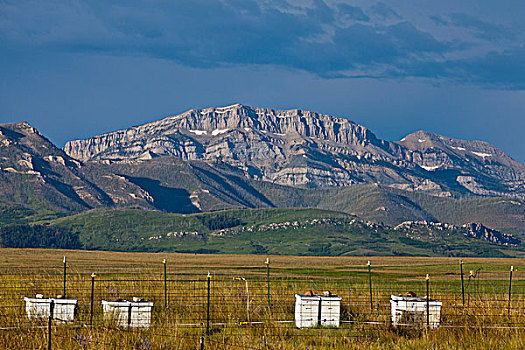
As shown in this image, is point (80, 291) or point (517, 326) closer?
point (517, 326)

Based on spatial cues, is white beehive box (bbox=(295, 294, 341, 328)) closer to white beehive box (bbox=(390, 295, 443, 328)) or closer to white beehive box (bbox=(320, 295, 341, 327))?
white beehive box (bbox=(320, 295, 341, 327))

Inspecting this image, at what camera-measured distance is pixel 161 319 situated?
27203 mm

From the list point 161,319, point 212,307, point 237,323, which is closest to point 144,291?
point 212,307

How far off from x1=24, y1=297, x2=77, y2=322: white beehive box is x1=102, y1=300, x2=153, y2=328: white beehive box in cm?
144

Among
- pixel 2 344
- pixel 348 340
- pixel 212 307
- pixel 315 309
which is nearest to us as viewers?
pixel 2 344

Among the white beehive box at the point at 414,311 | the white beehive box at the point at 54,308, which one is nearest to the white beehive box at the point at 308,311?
the white beehive box at the point at 414,311

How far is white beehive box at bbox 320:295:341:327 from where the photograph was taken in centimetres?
2542

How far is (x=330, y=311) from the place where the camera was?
1005 inches

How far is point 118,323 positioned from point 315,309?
25.5 ft

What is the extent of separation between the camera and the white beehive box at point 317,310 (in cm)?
2536

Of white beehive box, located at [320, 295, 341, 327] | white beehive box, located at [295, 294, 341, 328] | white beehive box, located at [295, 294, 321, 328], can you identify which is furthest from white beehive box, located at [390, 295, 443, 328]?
white beehive box, located at [295, 294, 321, 328]

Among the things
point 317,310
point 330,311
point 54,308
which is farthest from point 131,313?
point 330,311

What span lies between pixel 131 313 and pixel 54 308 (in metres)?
3.00

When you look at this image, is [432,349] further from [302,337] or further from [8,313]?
[8,313]
